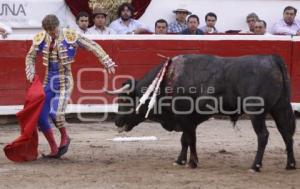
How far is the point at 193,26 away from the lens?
30.2 feet

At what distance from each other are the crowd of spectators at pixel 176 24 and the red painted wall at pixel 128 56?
21 centimetres

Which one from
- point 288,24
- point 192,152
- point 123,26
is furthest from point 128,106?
point 288,24

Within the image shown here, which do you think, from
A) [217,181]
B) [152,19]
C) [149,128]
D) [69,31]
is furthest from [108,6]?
[217,181]

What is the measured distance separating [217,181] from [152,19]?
5152 millimetres

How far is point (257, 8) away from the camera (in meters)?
10.5

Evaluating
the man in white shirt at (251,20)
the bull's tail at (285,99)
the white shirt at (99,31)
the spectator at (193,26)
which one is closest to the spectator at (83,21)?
the white shirt at (99,31)

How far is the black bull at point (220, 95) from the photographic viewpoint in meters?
5.75

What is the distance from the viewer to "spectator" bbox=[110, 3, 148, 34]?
9328 mm

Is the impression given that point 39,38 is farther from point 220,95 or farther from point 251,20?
point 251,20

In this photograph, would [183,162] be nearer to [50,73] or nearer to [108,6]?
[50,73]

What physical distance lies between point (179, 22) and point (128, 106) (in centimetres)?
358

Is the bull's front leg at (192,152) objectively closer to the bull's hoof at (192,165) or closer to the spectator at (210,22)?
the bull's hoof at (192,165)

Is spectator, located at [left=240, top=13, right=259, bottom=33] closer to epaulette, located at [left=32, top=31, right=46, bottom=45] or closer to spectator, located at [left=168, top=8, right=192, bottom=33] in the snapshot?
spectator, located at [left=168, top=8, right=192, bottom=33]

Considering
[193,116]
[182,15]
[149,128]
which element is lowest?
[149,128]
